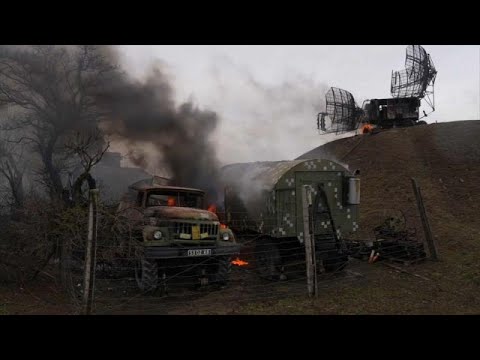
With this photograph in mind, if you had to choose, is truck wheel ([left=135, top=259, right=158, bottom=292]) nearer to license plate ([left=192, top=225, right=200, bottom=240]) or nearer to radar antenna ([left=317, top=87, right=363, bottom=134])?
license plate ([left=192, top=225, right=200, bottom=240])

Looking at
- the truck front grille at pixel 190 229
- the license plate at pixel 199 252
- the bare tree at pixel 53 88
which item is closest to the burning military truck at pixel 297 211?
the truck front grille at pixel 190 229

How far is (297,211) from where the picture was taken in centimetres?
1118

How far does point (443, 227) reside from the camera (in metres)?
15.9

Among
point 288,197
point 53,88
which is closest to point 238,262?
point 288,197

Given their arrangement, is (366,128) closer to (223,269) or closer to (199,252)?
(223,269)

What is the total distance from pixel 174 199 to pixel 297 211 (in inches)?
137

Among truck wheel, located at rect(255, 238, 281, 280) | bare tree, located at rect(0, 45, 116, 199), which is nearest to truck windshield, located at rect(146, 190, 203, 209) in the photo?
truck wheel, located at rect(255, 238, 281, 280)

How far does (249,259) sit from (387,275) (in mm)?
4139

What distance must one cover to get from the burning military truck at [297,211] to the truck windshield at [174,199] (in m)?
1.44

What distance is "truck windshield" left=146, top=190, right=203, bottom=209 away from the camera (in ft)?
32.3

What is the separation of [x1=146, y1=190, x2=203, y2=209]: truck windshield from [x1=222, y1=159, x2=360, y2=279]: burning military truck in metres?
1.44

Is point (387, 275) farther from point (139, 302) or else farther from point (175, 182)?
point (175, 182)

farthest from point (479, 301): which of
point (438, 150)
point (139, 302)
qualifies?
point (438, 150)

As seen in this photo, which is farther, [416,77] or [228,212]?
[416,77]
